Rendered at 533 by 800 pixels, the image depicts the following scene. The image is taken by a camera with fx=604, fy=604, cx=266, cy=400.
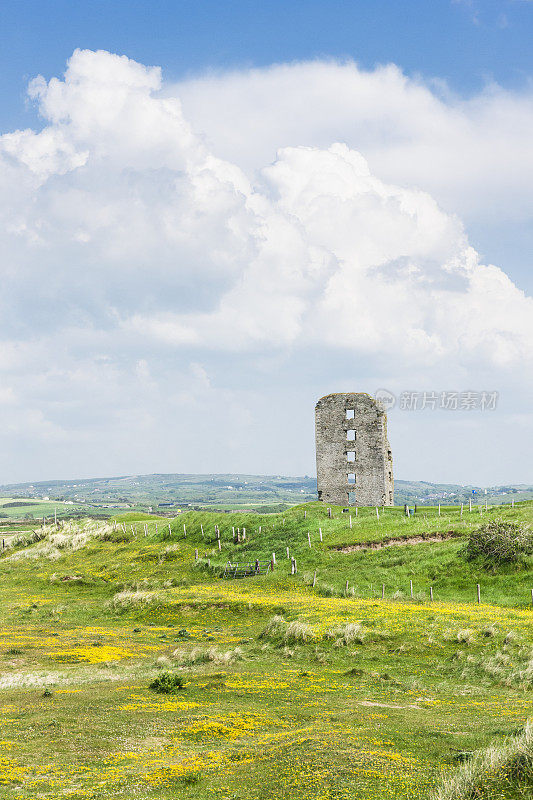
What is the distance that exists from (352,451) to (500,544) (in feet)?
114

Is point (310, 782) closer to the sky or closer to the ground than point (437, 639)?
closer to the sky

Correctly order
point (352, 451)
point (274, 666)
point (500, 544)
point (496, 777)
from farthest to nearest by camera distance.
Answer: point (352, 451) < point (500, 544) < point (274, 666) < point (496, 777)

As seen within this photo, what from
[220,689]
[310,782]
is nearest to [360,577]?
[220,689]

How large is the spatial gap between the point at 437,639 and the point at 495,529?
668 inches

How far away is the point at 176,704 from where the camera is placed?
69.5 ft

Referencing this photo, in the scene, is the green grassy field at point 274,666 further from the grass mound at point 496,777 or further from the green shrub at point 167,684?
the green shrub at point 167,684

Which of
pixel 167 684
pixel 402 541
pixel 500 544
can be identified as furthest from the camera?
pixel 402 541

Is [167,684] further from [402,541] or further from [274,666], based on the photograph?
[402,541]

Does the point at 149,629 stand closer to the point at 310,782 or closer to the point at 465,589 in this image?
the point at 465,589

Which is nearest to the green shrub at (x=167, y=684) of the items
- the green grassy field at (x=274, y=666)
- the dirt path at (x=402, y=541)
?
the green grassy field at (x=274, y=666)

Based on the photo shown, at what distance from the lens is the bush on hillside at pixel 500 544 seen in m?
42.5

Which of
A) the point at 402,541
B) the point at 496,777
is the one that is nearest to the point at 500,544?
the point at 402,541

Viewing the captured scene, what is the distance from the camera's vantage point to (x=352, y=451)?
77125 mm

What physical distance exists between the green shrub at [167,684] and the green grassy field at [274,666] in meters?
0.78
